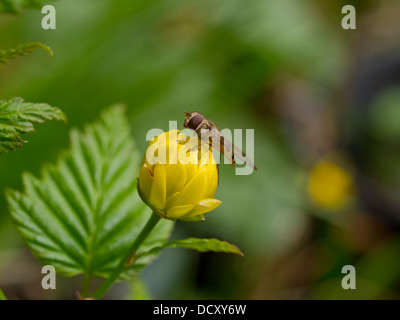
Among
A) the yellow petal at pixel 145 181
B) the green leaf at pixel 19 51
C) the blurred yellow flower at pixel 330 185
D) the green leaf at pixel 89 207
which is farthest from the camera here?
the blurred yellow flower at pixel 330 185

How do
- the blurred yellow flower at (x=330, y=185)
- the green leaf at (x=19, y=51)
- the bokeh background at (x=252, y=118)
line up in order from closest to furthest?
the green leaf at (x=19, y=51)
the bokeh background at (x=252, y=118)
the blurred yellow flower at (x=330, y=185)

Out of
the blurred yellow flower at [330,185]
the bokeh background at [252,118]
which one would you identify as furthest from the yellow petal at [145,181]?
the blurred yellow flower at [330,185]

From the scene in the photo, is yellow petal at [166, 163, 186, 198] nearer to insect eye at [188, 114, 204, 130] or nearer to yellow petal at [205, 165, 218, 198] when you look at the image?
yellow petal at [205, 165, 218, 198]

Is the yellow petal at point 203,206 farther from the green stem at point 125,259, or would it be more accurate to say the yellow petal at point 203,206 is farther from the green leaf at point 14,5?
the green leaf at point 14,5

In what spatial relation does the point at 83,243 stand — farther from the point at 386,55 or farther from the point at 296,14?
the point at 386,55

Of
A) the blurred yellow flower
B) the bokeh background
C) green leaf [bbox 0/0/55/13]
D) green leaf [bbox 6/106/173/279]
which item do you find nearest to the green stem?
green leaf [bbox 6/106/173/279]

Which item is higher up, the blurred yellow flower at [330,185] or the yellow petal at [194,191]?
the blurred yellow flower at [330,185]

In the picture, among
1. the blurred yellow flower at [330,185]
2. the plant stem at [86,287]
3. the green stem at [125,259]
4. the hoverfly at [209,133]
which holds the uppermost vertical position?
the blurred yellow flower at [330,185]
